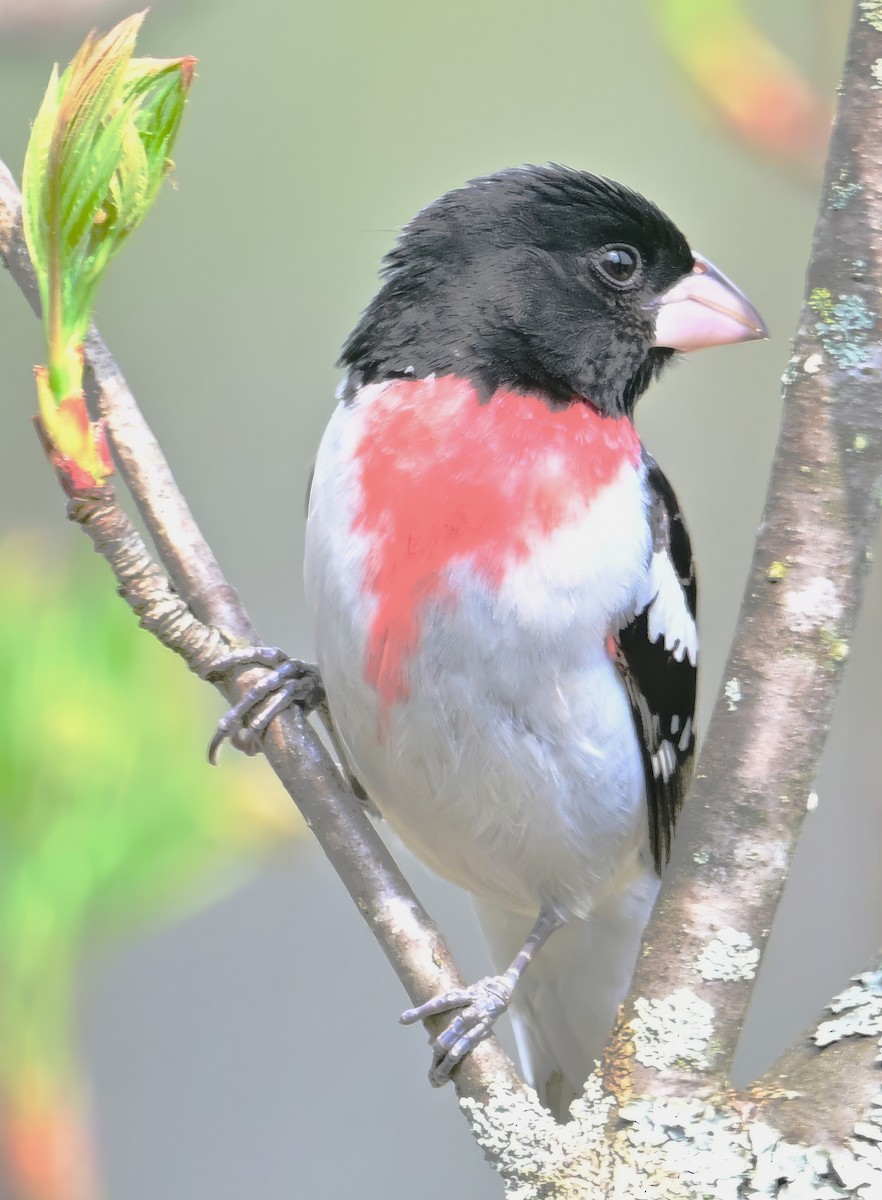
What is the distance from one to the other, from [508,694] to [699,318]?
29 cm

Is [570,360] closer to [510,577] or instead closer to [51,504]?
[510,577]

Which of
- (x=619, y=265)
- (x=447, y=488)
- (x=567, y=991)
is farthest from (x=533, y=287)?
(x=567, y=991)

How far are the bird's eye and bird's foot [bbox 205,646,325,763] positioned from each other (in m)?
0.32

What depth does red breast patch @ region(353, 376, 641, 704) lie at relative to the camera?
2.15 ft

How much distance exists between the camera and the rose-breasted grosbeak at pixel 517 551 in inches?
26.0

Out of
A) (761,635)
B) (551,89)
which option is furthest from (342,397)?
(551,89)

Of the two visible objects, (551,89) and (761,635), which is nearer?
(761,635)

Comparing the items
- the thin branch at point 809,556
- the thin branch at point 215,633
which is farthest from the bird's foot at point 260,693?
the thin branch at point 809,556

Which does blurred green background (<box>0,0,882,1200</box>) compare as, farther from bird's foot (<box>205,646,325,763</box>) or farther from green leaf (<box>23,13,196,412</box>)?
green leaf (<box>23,13,196,412</box>)

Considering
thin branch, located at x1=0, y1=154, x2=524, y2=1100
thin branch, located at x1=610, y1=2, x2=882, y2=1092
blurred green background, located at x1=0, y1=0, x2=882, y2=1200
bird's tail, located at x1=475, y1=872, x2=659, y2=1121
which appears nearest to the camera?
thin branch, located at x1=610, y1=2, x2=882, y2=1092

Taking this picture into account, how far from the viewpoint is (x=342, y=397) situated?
751 mm

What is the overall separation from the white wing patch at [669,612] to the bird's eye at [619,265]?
181 mm

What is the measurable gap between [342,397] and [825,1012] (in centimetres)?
45

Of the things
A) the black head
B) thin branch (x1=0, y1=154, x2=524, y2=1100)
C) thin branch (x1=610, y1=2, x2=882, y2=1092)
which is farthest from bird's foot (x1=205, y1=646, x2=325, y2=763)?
thin branch (x1=610, y1=2, x2=882, y2=1092)
